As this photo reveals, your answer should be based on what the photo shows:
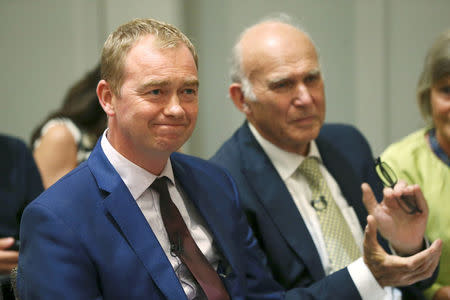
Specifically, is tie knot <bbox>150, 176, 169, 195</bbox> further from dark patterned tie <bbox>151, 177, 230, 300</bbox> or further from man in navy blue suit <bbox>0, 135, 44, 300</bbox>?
man in navy blue suit <bbox>0, 135, 44, 300</bbox>

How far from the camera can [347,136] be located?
244cm

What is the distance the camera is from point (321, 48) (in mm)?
4008

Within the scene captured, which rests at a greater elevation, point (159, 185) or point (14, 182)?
point (159, 185)

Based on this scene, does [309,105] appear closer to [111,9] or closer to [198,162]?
[198,162]

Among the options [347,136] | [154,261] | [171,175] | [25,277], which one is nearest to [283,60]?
[347,136]

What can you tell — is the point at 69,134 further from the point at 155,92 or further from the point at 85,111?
the point at 155,92

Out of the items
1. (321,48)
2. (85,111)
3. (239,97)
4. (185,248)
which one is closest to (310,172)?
(239,97)

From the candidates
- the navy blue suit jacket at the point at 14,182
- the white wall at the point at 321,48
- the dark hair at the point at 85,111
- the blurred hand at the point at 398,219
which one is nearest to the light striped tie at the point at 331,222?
the blurred hand at the point at 398,219

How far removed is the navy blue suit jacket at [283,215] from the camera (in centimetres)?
188

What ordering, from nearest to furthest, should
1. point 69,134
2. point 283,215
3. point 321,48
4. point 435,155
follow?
point 283,215
point 435,155
point 69,134
point 321,48

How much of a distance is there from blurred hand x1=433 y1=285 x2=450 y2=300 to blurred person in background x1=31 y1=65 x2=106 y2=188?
1802 mm

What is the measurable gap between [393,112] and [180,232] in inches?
108

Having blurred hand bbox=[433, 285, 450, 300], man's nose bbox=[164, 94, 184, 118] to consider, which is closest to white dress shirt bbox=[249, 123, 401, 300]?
blurred hand bbox=[433, 285, 450, 300]

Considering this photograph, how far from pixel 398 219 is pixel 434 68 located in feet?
2.43
